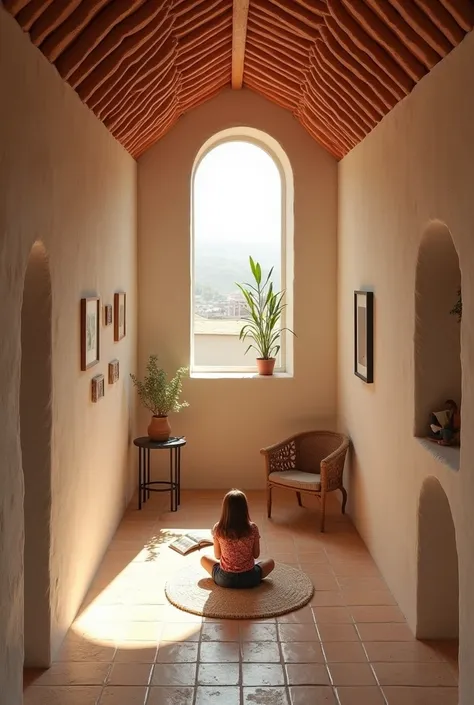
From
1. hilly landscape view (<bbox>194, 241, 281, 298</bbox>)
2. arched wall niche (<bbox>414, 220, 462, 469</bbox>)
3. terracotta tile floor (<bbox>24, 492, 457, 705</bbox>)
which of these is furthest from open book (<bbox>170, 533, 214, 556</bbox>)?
hilly landscape view (<bbox>194, 241, 281, 298</bbox>)

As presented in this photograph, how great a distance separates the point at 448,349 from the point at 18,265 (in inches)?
103

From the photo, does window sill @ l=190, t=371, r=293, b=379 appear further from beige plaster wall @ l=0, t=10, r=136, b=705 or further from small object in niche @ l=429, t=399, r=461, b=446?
small object in niche @ l=429, t=399, r=461, b=446

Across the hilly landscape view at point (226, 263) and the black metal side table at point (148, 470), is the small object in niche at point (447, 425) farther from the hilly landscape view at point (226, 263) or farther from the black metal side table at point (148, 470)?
the hilly landscape view at point (226, 263)

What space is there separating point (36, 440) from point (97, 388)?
1486 millimetres

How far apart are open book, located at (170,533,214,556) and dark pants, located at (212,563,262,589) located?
0.81 metres

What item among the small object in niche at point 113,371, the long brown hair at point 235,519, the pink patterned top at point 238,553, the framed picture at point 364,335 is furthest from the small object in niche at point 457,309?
the small object in niche at point 113,371

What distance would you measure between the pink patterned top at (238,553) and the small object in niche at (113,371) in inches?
67.5

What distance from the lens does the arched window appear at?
8.74 meters

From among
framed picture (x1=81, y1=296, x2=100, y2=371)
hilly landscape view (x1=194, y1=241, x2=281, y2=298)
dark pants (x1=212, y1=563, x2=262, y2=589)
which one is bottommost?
dark pants (x1=212, y1=563, x2=262, y2=589)

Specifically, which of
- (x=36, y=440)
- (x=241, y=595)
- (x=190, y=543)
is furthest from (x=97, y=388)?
(x=241, y=595)

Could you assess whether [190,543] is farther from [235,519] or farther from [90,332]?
[90,332]

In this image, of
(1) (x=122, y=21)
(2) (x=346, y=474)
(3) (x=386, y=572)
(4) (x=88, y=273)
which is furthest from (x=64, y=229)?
(2) (x=346, y=474)

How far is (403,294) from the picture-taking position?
5215 millimetres

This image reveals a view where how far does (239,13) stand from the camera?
5730 millimetres
